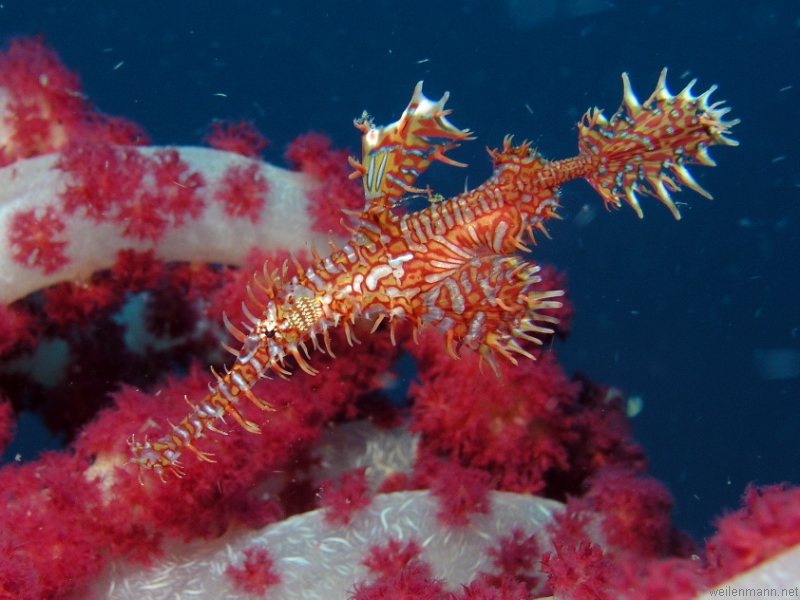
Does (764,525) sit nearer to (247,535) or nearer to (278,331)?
(278,331)

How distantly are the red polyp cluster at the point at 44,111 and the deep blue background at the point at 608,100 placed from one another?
6.32 meters

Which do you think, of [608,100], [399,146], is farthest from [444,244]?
[608,100]

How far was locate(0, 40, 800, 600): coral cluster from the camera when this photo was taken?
14.8 ft

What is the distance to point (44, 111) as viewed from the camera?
633 centimetres

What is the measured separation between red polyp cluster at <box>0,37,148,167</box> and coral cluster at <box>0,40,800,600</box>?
2 centimetres

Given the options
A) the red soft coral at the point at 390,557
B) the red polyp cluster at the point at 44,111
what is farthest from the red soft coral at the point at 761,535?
the red polyp cluster at the point at 44,111

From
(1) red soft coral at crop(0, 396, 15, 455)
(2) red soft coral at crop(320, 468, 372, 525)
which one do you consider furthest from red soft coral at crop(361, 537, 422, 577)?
(1) red soft coral at crop(0, 396, 15, 455)

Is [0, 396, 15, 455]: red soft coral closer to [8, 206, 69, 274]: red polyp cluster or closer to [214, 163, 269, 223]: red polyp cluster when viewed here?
[8, 206, 69, 274]: red polyp cluster

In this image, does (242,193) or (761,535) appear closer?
(761,535)

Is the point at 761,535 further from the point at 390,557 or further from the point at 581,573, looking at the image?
the point at 390,557

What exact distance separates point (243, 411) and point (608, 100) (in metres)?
13.0

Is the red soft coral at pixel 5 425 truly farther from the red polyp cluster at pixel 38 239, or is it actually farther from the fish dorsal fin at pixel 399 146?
the fish dorsal fin at pixel 399 146

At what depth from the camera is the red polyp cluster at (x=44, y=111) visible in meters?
6.14

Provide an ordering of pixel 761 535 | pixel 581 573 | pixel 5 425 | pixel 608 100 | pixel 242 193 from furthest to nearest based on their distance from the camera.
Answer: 1. pixel 608 100
2. pixel 242 193
3. pixel 5 425
4. pixel 581 573
5. pixel 761 535
